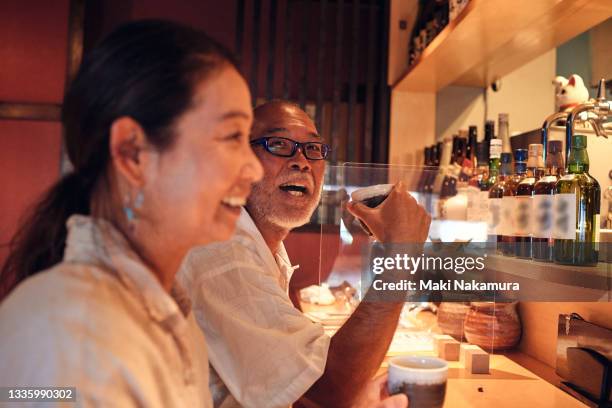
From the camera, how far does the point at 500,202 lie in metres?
1.12

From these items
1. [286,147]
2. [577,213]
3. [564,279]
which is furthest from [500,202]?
[286,147]

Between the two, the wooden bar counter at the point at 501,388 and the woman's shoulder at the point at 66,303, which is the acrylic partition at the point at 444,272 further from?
the woman's shoulder at the point at 66,303

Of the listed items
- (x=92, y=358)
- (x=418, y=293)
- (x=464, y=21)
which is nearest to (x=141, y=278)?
(x=92, y=358)

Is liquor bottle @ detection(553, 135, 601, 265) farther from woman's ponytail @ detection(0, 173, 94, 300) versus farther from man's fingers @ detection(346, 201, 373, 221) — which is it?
woman's ponytail @ detection(0, 173, 94, 300)

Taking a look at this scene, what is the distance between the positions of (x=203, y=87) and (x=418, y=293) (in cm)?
50

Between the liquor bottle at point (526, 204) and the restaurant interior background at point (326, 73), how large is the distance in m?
1.04

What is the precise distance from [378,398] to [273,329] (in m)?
0.23

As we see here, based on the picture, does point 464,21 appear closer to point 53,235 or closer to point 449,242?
point 449,242

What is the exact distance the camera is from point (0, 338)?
431mm

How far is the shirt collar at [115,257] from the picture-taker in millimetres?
509

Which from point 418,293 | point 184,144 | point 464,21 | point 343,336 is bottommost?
point 343,336

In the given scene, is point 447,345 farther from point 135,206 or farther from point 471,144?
point 471,144

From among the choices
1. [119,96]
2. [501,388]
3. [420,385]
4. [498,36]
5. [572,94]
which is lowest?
[501,388]

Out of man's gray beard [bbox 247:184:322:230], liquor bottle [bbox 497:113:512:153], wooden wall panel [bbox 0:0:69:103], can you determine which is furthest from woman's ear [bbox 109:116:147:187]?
wooden wall panel [bbox 0:0:69:103]
